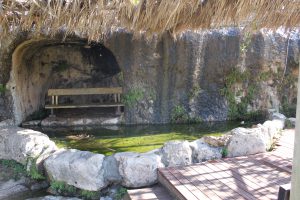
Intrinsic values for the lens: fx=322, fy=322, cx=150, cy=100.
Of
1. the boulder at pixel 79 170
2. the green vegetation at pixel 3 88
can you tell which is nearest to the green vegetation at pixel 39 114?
the green vegetation at pixel 3 88

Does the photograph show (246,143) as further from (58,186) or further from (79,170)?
(58,186)

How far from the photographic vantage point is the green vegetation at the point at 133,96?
8.09 m

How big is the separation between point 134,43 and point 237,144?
4296mm

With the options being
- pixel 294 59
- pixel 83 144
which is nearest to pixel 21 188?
pixel 83 144

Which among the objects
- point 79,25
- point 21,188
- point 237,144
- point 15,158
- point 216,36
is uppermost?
point 216,36

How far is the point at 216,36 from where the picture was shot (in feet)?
26.1

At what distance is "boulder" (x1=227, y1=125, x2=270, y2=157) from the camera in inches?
170

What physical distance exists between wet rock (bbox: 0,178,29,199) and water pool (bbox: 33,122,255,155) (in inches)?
57.5

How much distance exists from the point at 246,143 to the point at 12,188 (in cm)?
317

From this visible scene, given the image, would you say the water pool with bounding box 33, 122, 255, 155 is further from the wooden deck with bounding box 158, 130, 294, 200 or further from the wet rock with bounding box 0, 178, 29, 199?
the wooden deck with bounding box 158, 130, 294, 200

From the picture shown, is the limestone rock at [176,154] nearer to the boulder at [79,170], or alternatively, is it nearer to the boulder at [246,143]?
the boulder at [246,143]

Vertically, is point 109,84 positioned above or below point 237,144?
above

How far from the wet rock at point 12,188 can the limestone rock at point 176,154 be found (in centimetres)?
189

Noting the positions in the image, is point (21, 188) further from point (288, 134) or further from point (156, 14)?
point (288, 134)
